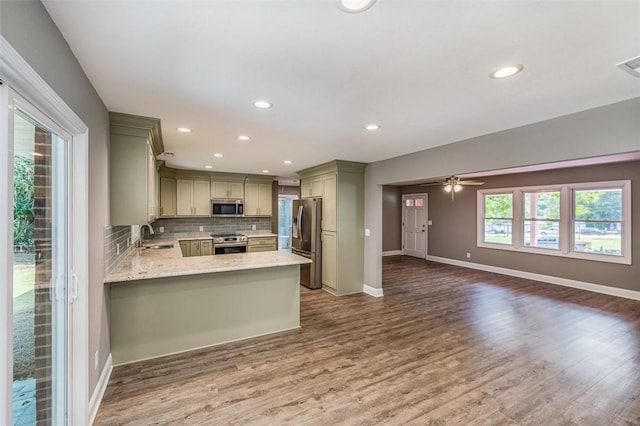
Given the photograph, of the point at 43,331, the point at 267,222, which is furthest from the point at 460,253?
the point at 43,331

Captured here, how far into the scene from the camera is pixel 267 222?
7207mm

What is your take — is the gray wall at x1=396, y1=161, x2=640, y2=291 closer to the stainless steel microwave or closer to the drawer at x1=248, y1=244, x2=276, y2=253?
the drawer at x1=248, y1=244, x2=276, y2=253

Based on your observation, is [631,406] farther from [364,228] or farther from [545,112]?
[364,228]

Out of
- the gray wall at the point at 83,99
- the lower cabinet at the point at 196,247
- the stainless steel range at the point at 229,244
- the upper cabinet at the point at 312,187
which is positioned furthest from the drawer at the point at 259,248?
the gray wall at the point at 83,99

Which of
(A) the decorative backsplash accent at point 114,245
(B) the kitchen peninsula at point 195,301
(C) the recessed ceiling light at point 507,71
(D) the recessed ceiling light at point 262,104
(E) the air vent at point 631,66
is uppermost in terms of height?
(D) the recessed ceiling light at point 262,104

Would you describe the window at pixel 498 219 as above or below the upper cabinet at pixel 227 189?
below

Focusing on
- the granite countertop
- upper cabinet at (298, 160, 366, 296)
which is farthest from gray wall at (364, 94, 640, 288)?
the granite countertop

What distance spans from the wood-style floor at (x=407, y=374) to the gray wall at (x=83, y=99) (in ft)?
2.32

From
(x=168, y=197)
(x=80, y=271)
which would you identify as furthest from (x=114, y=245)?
(x=168, y=197)

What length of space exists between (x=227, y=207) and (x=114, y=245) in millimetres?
3693

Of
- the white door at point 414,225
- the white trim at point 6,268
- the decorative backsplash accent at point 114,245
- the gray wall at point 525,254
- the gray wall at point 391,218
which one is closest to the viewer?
the white trim at point 6,268

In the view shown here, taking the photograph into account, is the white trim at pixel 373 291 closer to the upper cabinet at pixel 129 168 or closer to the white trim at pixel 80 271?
the upper cabinet at pixel 129 168

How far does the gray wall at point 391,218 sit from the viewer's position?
→ 356 inches

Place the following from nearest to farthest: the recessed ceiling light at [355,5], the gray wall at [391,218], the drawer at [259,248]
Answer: the recessed ceiling light at [355,5] < the drawer at [259,248] < the gray wall at [391,218]
